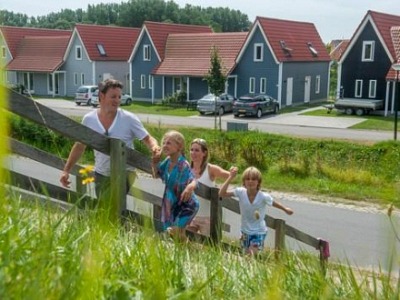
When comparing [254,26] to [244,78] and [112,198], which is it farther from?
[112,198]

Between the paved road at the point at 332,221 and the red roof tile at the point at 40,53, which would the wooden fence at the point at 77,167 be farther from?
the red roof tile at the point at 40,53

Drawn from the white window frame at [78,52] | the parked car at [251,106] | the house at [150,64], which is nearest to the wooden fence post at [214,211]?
the parked car at [251,106]

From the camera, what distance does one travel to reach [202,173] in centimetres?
566

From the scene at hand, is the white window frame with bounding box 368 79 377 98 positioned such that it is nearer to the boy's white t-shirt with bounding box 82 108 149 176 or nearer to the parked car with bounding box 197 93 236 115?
the parked car with bounding box 197 93 236 115

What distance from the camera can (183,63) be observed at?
45844mm

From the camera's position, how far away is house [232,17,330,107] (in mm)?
42281

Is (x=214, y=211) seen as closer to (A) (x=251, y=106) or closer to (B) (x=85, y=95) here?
(A) (x=251, y=106)

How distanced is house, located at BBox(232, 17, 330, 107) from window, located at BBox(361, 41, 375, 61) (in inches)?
225

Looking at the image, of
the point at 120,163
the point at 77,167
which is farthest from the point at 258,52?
the point at 120,163

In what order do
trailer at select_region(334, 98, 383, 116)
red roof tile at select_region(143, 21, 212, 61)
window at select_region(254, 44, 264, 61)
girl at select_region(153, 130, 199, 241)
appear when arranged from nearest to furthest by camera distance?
girl at select_region(153, 130, 199, 241), trailer at select_region(334, 98, 383, 116), window at select_region(254, 44, 264, 61), red roof tile at select_region(143, 21, 212, 61)

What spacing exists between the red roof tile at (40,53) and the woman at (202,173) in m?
49.4

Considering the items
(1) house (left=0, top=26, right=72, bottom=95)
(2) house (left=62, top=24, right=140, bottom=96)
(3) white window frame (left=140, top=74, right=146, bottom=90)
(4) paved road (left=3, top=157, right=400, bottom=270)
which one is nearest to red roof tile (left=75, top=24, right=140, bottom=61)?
(2) house (left=62, top=24, right=140, bottom=96)

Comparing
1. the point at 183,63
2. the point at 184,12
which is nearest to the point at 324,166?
the point at 183,63

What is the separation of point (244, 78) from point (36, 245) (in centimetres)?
4189
